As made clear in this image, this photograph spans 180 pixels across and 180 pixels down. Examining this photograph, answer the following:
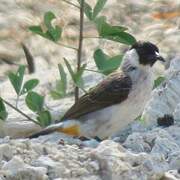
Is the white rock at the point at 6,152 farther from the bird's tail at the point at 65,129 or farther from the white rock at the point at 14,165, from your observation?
the bird's tail at the point at 65,129

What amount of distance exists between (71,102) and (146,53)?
41.1 inches

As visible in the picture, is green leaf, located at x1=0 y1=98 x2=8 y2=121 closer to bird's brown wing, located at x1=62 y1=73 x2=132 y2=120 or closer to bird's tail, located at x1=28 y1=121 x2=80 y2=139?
bird's tail, located at x1=28 y1=121 x2=80 y2=139

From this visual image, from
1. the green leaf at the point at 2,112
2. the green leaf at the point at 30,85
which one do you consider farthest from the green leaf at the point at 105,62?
the green leaf at the point at 2,112

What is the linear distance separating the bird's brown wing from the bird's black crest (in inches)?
8.4

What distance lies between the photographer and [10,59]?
37.2 ft

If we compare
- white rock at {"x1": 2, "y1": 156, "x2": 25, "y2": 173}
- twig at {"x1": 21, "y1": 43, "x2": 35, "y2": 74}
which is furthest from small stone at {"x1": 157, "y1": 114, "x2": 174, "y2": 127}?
twig at {"x1": 21, "y1": 43, "x2": 35, "y2": 74}

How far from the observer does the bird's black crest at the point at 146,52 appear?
8430 mm

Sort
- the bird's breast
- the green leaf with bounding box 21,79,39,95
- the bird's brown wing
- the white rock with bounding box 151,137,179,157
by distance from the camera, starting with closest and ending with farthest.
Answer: the white rock with bounding box 151,137,179,157 → the bird's breast → the bird's brown wing → the green leaf with bounding box 21,79,39,95

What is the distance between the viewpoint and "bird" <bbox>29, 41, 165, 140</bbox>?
26.3 feet

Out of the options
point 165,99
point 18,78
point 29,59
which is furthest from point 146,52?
point 29,59

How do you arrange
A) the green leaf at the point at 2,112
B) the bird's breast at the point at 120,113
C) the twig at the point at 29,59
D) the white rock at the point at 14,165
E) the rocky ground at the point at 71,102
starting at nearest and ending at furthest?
the white rock at the point at 14,165 < the rocky ground at the point at 71,102 < the bird's breast at the point at 120,113 < the green leaf at the point at 2,112 < the twig at the point at 29,59

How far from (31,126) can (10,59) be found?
2643 millimetres

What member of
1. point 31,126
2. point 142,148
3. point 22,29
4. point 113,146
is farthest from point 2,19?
point 113,146

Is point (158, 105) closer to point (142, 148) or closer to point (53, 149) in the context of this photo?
point (142, 148)
